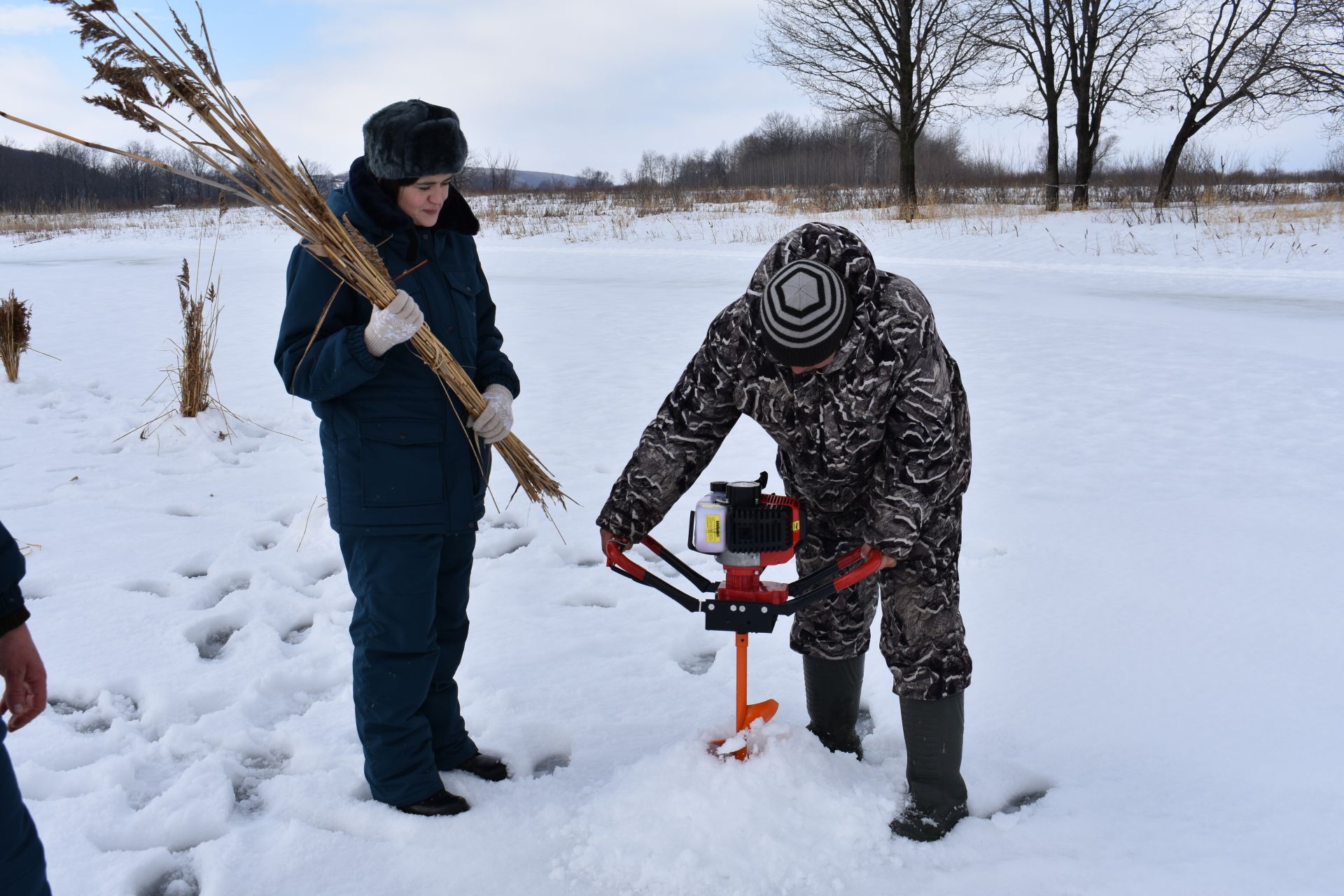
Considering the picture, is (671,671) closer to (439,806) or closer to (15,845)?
(439,806)

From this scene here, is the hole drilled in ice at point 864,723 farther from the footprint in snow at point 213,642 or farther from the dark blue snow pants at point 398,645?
the footprint in snow at point 213,642

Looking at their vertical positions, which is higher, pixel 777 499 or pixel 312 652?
pixel 777 499

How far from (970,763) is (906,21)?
20079mm

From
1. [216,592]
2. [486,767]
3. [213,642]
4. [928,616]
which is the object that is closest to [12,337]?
[216,592]

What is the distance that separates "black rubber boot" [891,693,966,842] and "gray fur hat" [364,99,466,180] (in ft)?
5.14

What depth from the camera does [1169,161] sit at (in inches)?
714

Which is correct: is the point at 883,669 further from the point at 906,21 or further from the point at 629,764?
the point at 906,21

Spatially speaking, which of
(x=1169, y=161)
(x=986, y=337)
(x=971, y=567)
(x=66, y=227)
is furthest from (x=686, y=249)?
(x=66, y=227)

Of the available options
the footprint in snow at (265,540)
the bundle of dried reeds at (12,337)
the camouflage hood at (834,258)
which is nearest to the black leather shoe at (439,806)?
the camouflage hood at (834,258)

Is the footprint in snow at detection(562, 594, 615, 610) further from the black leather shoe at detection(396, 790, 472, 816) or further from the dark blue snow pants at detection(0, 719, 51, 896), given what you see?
the dark blue snow pants at detection(0, 719, 51, 896)

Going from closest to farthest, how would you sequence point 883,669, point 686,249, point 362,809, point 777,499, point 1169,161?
1. point 777,499
2. point 362,809
3. point 883,669
4. point 686,249
5. point 1169,161

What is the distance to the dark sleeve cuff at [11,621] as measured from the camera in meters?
1.37

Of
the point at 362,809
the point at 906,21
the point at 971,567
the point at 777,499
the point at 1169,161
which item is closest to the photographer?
the point at 777,499

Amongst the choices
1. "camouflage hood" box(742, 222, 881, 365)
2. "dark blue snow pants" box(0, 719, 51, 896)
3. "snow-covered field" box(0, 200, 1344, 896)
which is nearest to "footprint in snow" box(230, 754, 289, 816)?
"snow-covered field" box(0, 200, 1344, 896)
